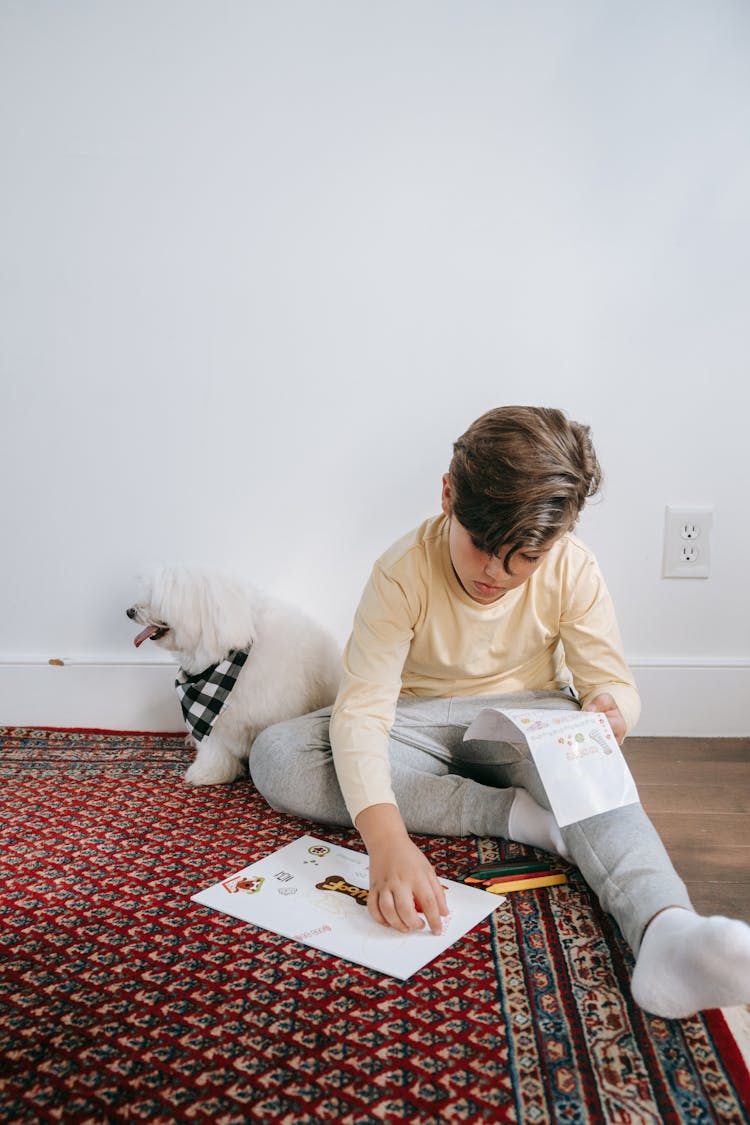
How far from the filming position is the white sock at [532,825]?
95cm

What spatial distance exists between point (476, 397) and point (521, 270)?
8.8 inches

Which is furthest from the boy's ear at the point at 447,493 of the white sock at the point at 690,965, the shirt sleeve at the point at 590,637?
the white sock at the point at 690,965

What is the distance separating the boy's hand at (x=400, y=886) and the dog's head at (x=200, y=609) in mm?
425

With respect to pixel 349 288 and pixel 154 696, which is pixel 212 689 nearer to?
pixel 154 696

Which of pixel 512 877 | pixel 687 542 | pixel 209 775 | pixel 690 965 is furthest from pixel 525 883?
pixel 687 542

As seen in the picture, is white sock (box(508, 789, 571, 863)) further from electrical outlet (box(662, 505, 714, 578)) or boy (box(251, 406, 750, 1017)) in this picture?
electrical outlet (box(662, 505, 714, 578))

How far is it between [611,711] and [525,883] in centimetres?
22

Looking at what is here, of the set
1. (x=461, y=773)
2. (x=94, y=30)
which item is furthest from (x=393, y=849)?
(x=94, y=30)

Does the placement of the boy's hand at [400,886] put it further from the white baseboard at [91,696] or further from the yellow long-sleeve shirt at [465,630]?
the white baseboard at [91,696]

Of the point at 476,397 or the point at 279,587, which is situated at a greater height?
the point at 476,397

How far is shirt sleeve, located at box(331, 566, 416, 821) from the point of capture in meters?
0.90

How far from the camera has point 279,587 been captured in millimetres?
1476

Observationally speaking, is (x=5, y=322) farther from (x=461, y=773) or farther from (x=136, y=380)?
(x=461, y=773)

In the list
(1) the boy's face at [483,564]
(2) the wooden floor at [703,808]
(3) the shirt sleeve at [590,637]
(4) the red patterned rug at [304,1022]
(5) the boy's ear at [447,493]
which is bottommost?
(2) the wooden floor at [703,808]
